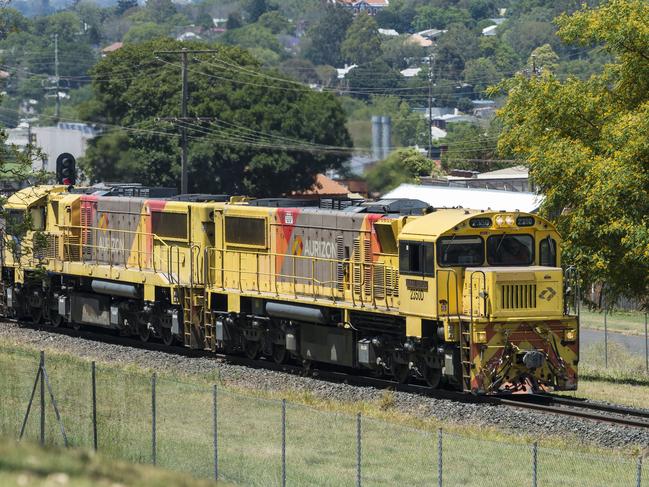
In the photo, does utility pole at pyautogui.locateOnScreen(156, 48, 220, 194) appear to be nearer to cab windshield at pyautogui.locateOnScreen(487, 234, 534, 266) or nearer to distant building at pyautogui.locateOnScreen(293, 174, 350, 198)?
cab windshield at pyautogui.locateOnScreen(487, 234, 534, 266)

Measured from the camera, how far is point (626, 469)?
21969 millimetres

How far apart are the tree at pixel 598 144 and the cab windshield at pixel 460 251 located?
5.74 meters

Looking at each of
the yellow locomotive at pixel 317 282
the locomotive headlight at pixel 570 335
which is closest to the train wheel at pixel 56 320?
the yellow locomotive at pixel 317 282

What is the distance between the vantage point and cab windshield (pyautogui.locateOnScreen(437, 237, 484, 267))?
27594 mm

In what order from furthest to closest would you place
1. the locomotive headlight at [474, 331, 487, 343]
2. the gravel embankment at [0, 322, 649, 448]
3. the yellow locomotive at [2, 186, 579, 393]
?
the yellow locomotive at [2, 186, 579, 393] → the locomotive headlight at [474, 331, 487, 343] → the gravel embankment at [0, 322, 649, 448]

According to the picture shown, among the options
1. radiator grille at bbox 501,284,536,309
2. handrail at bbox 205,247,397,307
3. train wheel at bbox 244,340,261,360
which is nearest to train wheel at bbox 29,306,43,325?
handrail at bbox 205,247,397,307

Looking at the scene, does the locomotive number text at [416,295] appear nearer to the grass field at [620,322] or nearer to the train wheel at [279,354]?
the train wheel at [279,354]

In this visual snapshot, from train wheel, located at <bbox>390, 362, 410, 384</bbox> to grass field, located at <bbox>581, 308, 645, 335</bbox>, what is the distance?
30518 millimetres

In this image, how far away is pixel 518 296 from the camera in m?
27.4

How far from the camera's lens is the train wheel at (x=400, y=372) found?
98.1ft

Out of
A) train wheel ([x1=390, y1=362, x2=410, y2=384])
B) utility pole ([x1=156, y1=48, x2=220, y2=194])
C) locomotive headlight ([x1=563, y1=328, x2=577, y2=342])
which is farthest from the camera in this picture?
utility pole ([x1=156, y1=48, x2=220, y2=194])

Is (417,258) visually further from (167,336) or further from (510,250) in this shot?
(167,336)

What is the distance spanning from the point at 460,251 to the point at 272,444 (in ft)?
22.0

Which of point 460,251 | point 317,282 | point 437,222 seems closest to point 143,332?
point 317,282
